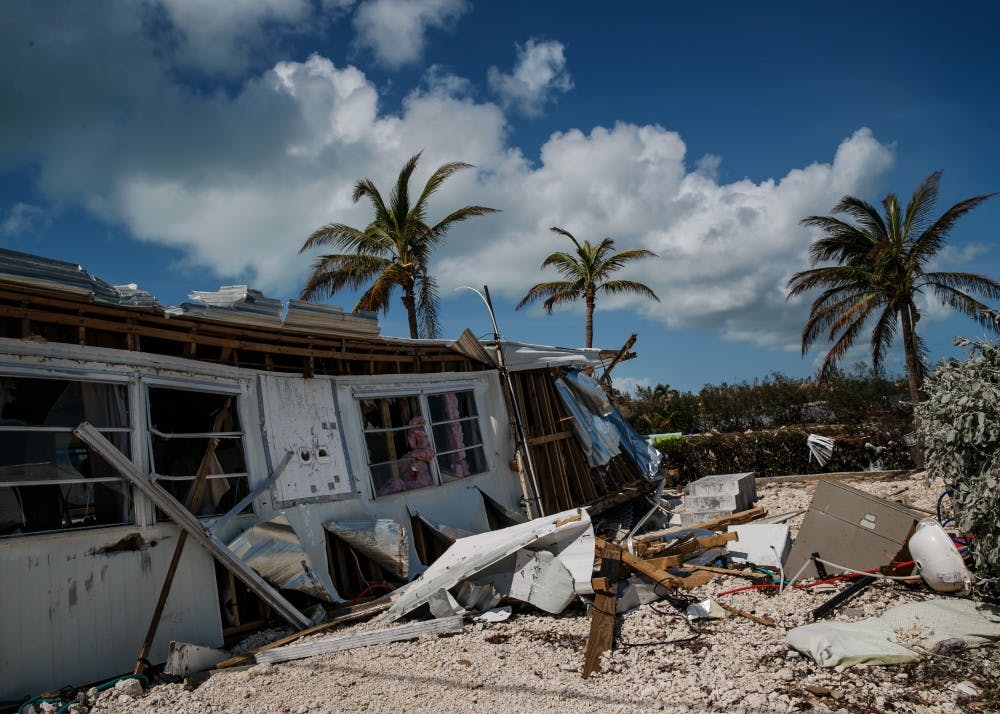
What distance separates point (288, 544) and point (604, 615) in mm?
3440

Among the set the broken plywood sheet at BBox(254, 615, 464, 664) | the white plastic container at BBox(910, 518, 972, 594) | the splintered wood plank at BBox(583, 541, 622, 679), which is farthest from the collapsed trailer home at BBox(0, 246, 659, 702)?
the white plastic container at BBox(910, 518, 972, 594)

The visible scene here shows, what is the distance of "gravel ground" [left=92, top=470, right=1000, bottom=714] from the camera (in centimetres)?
448

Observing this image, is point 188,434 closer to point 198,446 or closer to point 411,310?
point 198,446

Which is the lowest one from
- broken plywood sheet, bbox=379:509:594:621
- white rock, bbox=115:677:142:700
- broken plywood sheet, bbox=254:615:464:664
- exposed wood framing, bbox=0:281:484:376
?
broken plywood sheet, bbox=254:615:464:664

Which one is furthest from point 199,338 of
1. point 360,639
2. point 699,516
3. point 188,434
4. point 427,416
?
point 699,516

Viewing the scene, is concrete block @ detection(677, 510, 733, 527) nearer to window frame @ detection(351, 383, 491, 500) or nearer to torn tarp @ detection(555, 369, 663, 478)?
torn tarp @ detection(555, 369, 663, 478)

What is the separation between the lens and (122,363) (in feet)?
21.0

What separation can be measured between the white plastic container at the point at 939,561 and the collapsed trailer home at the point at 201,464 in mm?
5414

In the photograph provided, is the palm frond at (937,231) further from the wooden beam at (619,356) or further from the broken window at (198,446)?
the broken window at (198,446)

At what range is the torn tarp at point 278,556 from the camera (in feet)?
22.5

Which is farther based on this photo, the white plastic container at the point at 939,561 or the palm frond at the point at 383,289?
the palm frond at the point at 383,289

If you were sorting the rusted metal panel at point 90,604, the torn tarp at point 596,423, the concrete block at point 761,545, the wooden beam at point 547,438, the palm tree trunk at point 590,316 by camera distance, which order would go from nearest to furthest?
the rusted metal panel at point 90,604
the concrete block at point 761,545
the wooden beam at point 547,438
the torn tarp at point 596,423
the palm tree trunk at point 590,316

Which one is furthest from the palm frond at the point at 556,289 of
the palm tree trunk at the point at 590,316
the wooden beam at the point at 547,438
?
the wooden beam at the point at 547,438

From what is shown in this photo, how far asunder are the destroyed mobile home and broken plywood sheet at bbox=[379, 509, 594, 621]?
1.3 inches
